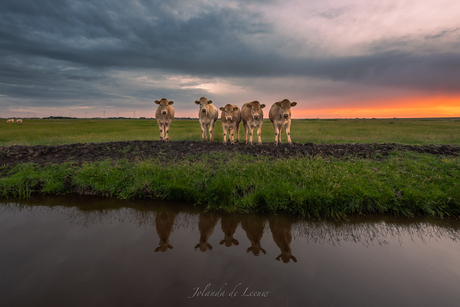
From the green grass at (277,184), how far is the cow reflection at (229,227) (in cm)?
31

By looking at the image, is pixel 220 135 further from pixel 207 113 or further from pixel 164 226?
pixel 164 226

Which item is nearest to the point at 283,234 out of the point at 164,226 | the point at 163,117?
the point at 164,226

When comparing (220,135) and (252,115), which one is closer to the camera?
(252,115)

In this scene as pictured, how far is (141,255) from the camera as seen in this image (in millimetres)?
3516

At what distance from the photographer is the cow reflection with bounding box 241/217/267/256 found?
380 centimetres

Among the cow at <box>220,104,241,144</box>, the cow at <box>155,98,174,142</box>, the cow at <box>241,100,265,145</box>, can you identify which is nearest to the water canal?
the cow at <box>241,100,265,145</box>

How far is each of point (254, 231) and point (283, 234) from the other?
0.59 meters

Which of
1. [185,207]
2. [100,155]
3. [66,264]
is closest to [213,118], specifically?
[100,155]

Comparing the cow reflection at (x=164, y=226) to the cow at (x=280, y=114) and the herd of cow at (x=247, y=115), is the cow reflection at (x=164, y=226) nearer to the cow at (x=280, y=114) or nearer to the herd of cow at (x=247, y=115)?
the herd of cow at (x=247, y=115)

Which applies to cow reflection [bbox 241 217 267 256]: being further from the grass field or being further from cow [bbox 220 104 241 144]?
the grass field

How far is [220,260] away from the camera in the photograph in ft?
11.3

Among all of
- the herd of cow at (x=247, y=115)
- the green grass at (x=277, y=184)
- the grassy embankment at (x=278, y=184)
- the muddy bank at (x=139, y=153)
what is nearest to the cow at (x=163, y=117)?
the herd of cow at (x=247, y=115)

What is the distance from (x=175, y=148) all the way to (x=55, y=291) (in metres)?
8.40

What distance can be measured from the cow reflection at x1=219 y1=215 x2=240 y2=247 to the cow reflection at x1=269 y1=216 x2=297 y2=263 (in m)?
0.79
